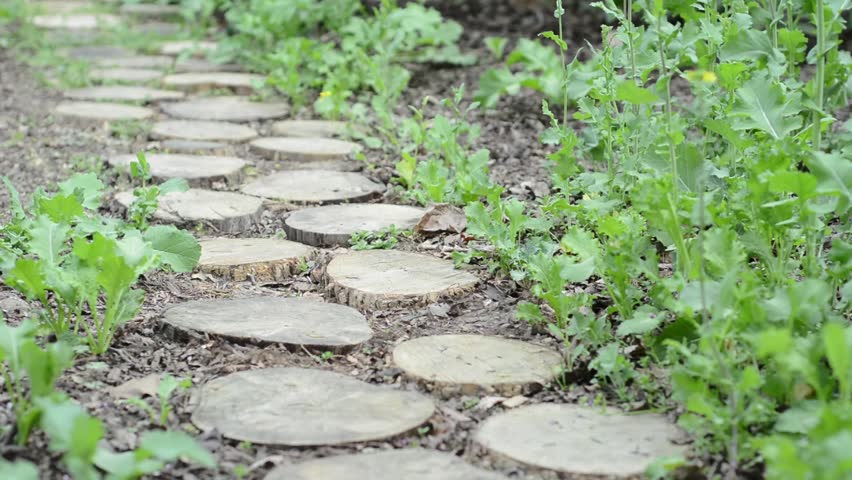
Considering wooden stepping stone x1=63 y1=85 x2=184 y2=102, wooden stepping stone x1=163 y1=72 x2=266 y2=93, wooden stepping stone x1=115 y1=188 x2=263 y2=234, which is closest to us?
wooden stepping stone x1=115 y1=188 x2=263 y2=234

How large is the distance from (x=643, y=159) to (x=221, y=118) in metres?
2.50

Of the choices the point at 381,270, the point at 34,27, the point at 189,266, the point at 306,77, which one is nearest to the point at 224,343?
the point at 189,266

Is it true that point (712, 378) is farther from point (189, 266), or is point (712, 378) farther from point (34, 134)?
point (34, 134)

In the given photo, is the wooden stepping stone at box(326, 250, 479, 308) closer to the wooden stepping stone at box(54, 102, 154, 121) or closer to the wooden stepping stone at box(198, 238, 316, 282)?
the wooden stepping stone at box(198, 238, 316, 282)

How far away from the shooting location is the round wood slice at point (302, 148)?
151 inches

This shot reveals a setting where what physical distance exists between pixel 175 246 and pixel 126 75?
3.28 m

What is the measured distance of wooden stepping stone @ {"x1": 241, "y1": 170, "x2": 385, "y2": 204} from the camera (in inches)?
131

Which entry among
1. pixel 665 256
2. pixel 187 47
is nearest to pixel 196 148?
pixel 665 256

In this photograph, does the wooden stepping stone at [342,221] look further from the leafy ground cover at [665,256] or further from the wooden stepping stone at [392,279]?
the wooden stepping stone at [392,279]

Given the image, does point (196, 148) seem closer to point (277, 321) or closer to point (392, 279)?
point (392, 279)

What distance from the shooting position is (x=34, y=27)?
680cm

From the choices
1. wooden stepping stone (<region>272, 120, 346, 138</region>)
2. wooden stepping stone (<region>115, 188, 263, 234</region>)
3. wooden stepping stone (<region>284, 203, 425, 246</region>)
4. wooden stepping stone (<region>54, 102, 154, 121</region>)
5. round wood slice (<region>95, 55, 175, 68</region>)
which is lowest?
wooden stepping stone (<region>284, 203, 425, 246</region>)

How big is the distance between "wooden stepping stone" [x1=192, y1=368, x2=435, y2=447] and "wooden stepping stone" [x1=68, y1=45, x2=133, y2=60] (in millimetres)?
4370

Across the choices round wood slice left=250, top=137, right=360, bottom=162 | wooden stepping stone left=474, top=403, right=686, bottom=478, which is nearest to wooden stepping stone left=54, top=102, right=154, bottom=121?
round wood slice left=250, top=137, right=360, bottom=162
